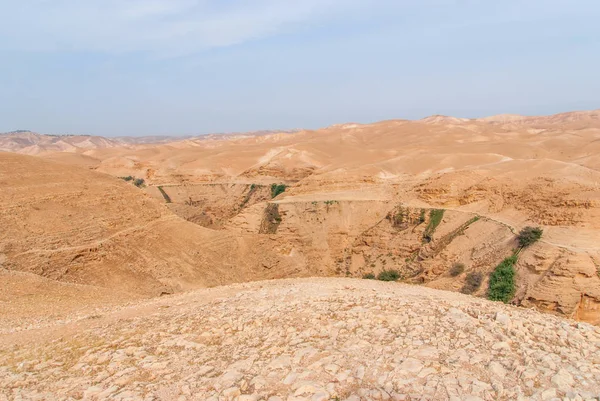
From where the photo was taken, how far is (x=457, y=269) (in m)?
18.3

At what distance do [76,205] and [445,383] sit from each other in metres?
18.5

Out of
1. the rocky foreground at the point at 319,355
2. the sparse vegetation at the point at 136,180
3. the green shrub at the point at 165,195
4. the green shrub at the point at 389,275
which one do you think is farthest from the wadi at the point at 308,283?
the sparse vegetation at the point at 136,180

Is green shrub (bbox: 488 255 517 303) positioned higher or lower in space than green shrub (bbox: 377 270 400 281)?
higher

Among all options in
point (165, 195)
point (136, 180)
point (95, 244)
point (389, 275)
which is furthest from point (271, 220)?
point (136, 180)

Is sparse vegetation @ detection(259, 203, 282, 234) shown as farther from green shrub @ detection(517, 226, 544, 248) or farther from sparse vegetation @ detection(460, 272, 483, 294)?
green shrub @ detection(517, 226, 544, 248)

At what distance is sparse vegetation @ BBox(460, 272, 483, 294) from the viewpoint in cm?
1652

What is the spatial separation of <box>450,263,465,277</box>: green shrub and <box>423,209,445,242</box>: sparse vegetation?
3.97 metres

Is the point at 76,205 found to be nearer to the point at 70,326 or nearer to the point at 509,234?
the point at 70,326

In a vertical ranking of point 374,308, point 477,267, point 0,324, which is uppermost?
point 374,308

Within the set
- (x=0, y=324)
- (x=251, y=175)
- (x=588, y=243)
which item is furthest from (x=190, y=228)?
(x=251, y=175)

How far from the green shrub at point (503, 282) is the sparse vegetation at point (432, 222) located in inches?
248

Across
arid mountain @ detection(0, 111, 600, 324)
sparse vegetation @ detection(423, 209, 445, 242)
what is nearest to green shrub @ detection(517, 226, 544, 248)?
arid mountain @ detection(0, 111, 600, 324)

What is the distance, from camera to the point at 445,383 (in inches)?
167

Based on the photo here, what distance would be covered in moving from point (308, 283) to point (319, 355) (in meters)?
4.52
